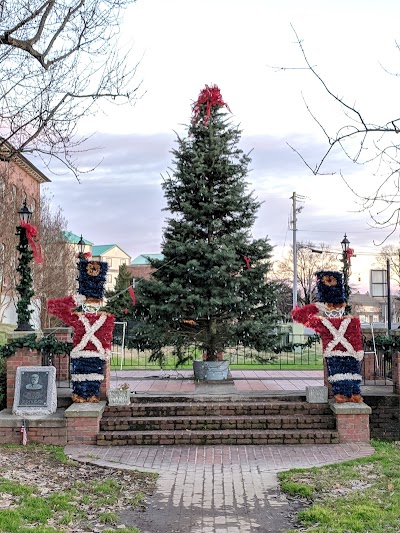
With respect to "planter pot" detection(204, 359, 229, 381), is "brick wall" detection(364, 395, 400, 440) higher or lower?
lower

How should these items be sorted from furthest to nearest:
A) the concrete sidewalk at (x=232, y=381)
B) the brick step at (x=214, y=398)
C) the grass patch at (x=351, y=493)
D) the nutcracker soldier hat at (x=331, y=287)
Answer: the concrete sidewalk at (x=232, y=381) < the brick step at (x=214, y=398) < the nutcracker soldier hat at (x=331, y=287) < the grass patch at (x=351, y=493)

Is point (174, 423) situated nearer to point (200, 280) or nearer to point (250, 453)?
point (250, 453)

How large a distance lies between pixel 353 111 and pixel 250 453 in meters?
6.80

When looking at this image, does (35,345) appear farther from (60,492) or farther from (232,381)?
(232,381)

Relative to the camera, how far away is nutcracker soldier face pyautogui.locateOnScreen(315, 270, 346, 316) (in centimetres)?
1145

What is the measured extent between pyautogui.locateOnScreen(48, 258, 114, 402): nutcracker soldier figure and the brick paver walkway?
1220 millimetres

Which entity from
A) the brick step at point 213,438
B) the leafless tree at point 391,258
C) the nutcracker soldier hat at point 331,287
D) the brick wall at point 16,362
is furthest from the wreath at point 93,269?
the leafless tree at point 391,258

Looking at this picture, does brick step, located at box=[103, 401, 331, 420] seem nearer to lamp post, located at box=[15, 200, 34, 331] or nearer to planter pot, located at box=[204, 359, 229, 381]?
lamp post, located at box=[15, 200, 34, 331]

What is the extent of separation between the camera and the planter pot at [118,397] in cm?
1133

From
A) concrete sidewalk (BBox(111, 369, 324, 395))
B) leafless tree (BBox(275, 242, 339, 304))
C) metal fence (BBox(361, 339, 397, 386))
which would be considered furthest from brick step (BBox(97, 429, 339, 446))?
leafless tree (BBox(275, 242, 339, 304))

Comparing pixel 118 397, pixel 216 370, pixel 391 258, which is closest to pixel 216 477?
pixel 118 397

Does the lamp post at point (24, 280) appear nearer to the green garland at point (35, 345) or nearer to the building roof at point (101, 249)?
the green garland at point (35, 345)

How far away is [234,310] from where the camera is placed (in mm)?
15141

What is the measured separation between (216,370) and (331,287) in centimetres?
421
